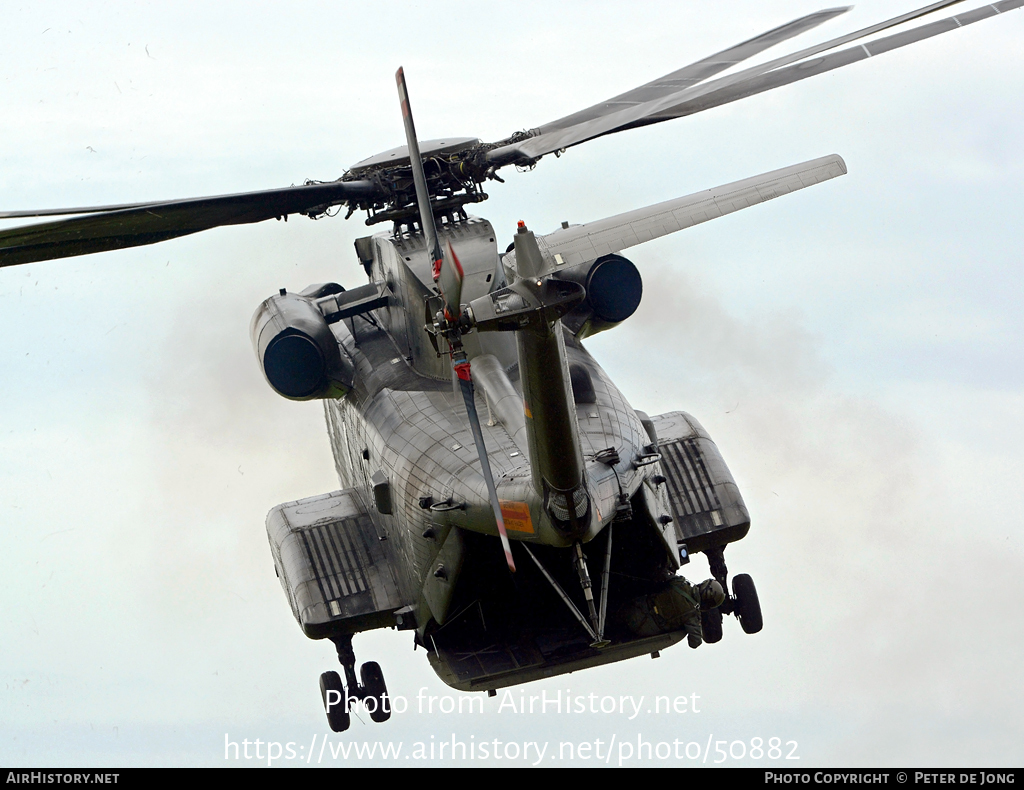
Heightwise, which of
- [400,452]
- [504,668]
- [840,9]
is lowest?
[504,668]

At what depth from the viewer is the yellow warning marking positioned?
16.7 meters

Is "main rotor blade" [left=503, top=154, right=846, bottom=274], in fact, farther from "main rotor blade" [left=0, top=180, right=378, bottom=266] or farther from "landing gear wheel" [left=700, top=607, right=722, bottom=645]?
"landing gear wheel" [left=700, top=607, right=722, bottom=645]

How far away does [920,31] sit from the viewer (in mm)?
18797

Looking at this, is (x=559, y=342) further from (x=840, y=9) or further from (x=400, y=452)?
(x=840, y=9)

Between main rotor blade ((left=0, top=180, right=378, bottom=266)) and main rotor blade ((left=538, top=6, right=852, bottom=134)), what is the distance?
430cm

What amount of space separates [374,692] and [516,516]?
5575 millimetres

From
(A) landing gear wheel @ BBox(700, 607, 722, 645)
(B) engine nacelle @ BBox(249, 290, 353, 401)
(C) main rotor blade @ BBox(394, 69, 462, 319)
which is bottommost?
(A) landing gear wheel @ BBox(700, 607, 722, 645)

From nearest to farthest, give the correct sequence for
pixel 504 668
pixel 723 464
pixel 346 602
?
pixel 504 668
pixel 346 602
pixel 723 464

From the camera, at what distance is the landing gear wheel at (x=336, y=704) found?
21.1 metres

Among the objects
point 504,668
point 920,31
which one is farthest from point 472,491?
point 920,31

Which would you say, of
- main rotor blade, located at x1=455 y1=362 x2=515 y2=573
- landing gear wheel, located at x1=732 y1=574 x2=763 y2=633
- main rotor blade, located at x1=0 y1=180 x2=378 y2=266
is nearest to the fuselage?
main rotor blade, located at x1=455 y1=362 x2=515 y2=573

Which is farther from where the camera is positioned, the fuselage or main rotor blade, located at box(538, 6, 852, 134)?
main rotor blade, located at box(538, 6, 852, 134)

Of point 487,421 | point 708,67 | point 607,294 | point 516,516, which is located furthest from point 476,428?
point 708,67

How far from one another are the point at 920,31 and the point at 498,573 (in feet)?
29.6
